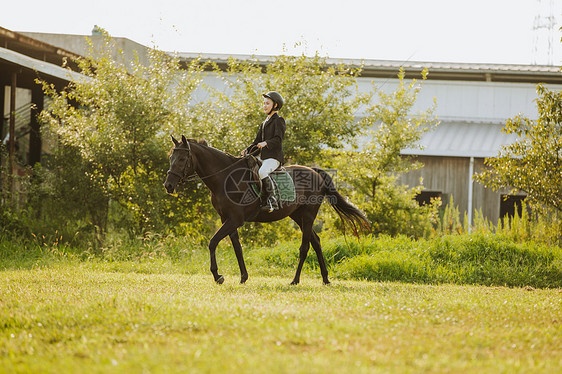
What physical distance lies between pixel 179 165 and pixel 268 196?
1.65m

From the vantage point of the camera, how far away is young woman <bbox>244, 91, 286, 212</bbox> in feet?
31.3

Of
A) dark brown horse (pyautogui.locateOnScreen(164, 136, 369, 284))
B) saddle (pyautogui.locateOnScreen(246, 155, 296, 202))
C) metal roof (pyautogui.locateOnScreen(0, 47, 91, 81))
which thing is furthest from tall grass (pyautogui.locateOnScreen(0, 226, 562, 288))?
metal roof (pyautogui.locateOnScreen(0, 47, 91, 81))

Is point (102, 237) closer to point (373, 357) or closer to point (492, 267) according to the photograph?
point (492, 267)

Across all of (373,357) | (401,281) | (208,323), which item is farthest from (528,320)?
(401,281)

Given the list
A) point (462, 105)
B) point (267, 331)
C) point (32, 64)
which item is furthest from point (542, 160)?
point (462, 105)

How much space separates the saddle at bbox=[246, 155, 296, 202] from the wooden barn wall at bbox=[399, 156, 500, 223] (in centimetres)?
1298

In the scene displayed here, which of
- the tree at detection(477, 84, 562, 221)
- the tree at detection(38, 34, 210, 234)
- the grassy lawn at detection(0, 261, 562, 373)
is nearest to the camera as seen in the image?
the grassy lawn at detection(0, 261, 562, 373)

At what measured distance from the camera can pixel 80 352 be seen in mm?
4734

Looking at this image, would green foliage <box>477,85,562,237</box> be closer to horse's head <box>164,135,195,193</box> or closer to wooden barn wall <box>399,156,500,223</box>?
horse's head <box>164,135,195,193</box>

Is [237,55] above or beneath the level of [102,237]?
above

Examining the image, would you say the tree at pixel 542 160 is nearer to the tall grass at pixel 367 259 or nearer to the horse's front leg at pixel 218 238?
the tall grass at pixel 367 259

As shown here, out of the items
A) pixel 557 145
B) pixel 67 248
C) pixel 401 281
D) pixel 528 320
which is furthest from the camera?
pixel 67 248

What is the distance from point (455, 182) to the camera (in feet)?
73.4

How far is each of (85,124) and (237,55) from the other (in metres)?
14.8
